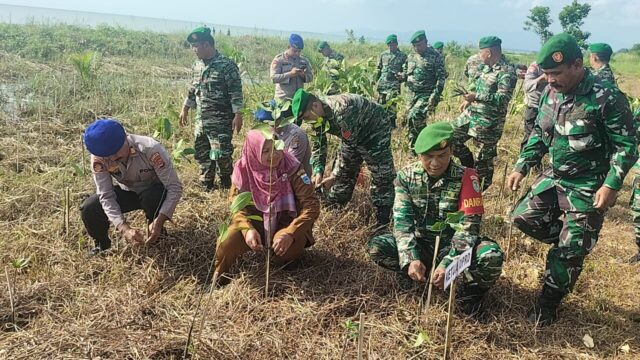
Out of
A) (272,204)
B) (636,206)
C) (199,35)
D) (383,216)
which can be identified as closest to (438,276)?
(272,204)

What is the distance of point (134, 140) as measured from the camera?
2900 mm

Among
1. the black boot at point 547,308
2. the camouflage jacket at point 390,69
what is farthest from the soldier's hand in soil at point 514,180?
the camouflage jacket at point 390,69

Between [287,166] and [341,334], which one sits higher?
[287,166]

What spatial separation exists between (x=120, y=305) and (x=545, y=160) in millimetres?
5275

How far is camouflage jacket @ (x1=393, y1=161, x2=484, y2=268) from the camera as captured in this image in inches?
94.3

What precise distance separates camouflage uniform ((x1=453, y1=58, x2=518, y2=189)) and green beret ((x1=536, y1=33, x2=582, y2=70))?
2169 millimetres

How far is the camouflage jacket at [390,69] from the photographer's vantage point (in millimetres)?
7676

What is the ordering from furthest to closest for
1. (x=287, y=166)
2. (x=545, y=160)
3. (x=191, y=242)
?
(x=545, y=160)
(x=191, y=242)
(x=287, y=166)

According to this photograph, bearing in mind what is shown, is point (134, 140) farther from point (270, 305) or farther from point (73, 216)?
point (270, 305)

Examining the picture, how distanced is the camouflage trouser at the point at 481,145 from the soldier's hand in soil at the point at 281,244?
2.40 m

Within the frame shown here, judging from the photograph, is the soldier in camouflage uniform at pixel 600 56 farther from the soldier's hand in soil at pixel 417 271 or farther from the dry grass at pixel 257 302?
→ the soldier's hand in soil at pixel 417 271

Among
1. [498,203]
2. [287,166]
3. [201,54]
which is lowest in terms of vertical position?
[498,203]

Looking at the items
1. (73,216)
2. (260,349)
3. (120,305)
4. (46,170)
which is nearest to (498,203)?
(260,349)

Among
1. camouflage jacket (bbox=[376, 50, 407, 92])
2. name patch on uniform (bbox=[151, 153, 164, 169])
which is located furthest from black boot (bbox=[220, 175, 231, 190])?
camouflage jacket (bbox=[376, 50, 407, 92])
